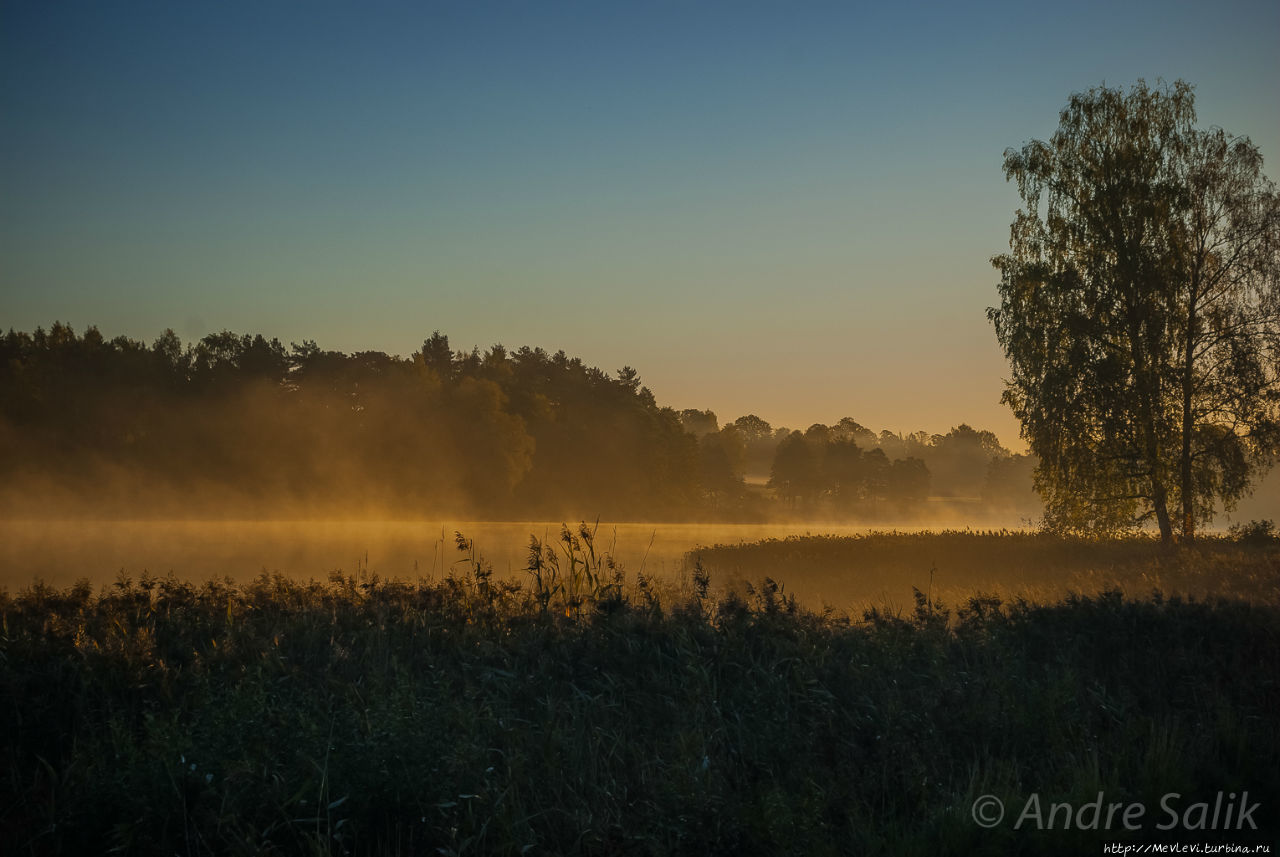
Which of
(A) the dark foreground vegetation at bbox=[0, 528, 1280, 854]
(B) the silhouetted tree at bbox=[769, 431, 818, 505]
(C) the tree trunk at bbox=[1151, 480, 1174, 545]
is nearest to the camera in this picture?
Answer: (A) the dark foreground vegetation at bbox=[0, 528, 1280, 854]

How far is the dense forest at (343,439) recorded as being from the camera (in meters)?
57.3

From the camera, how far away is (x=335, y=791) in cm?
512

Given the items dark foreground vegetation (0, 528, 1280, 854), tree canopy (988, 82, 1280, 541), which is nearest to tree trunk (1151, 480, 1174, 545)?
tree canopy (988, 82, 1280, 541)

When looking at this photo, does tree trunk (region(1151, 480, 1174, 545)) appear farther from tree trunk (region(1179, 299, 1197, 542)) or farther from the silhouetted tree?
the silhouetted tree

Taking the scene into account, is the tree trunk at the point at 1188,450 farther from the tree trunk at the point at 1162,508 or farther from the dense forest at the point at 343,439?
the dense forest at the point at 343,439

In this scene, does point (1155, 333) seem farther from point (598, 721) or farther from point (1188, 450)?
point (598, 721)

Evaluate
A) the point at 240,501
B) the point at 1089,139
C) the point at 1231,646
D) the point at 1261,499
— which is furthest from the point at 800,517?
the point at 1261,499

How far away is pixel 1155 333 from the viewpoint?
83.1 feet

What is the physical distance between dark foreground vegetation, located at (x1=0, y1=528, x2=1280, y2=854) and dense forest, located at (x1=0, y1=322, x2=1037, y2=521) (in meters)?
53.1

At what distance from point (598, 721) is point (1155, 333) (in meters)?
25.0

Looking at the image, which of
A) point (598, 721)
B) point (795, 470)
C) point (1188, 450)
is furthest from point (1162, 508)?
point (795, 470)

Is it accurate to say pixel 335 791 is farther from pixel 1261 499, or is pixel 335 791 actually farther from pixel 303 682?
pixel 1261 499

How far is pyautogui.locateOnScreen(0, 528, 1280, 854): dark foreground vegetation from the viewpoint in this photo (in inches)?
194

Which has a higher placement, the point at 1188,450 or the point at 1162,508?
the point at 1188,450
